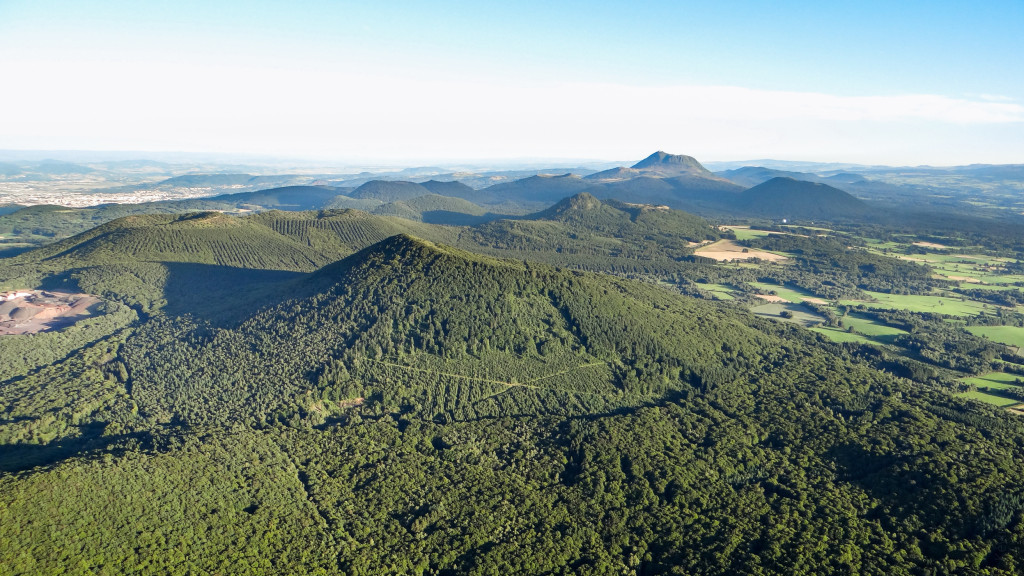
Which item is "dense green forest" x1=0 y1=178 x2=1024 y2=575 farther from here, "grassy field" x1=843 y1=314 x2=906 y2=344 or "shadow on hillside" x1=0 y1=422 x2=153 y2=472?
"grassy field" x1=843 y1=314 x2=906 y2=344

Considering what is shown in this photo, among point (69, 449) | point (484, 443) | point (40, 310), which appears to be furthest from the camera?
point (40, 310)

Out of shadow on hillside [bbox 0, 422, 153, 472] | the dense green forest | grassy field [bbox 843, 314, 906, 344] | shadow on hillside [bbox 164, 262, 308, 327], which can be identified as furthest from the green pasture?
shadow on hillside [bbox 164, 262, 308, 327]

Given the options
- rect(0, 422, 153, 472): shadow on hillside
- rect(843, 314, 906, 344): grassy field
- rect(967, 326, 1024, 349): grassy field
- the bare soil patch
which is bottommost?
rect(843, 314, 906, 344): grassy field

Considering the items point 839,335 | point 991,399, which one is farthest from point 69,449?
point 839,335

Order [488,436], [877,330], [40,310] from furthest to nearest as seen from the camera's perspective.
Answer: [877,330]
[40,310]
[488,436]

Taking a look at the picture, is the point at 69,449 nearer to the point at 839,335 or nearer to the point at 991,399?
the point at 991,399

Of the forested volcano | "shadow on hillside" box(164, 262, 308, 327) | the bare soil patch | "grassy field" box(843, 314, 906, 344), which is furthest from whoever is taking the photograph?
"grassy field" box(843, 314, 906, 344)
